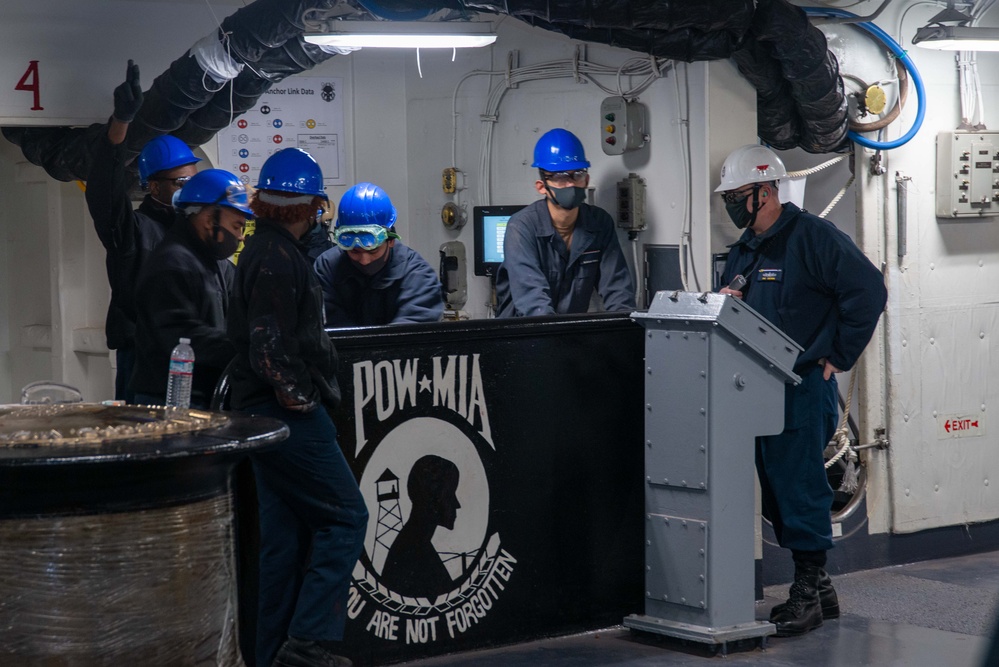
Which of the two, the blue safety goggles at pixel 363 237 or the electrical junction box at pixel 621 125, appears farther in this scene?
the electrical junction box at pixel 621 125

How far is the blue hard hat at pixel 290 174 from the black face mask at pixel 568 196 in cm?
231

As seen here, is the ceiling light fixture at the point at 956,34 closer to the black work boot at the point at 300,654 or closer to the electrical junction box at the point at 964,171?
the electrical junction box at the point at 964,171

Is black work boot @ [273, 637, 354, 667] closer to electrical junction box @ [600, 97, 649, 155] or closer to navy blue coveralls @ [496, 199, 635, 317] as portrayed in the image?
navy blue coveralls @ [496, 199, 635, 317]

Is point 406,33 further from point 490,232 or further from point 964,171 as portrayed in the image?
point 964,171

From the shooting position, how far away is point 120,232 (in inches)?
216

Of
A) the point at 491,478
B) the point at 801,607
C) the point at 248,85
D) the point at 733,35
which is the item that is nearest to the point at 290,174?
the point at 491,478

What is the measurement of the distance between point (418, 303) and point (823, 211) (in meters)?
→ 2.07

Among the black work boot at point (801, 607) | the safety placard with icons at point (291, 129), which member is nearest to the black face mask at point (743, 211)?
the black work boot at point (801, 607)

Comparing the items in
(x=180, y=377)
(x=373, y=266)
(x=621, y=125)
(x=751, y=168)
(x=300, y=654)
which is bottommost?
(x=300, y=654)

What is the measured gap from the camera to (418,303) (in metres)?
5.97

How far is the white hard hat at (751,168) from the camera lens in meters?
5.53

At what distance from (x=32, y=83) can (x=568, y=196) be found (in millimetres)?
2806

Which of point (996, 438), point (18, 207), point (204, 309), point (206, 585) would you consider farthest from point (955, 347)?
point (18, 207)

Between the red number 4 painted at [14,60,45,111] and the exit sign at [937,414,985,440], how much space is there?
15.8ft
